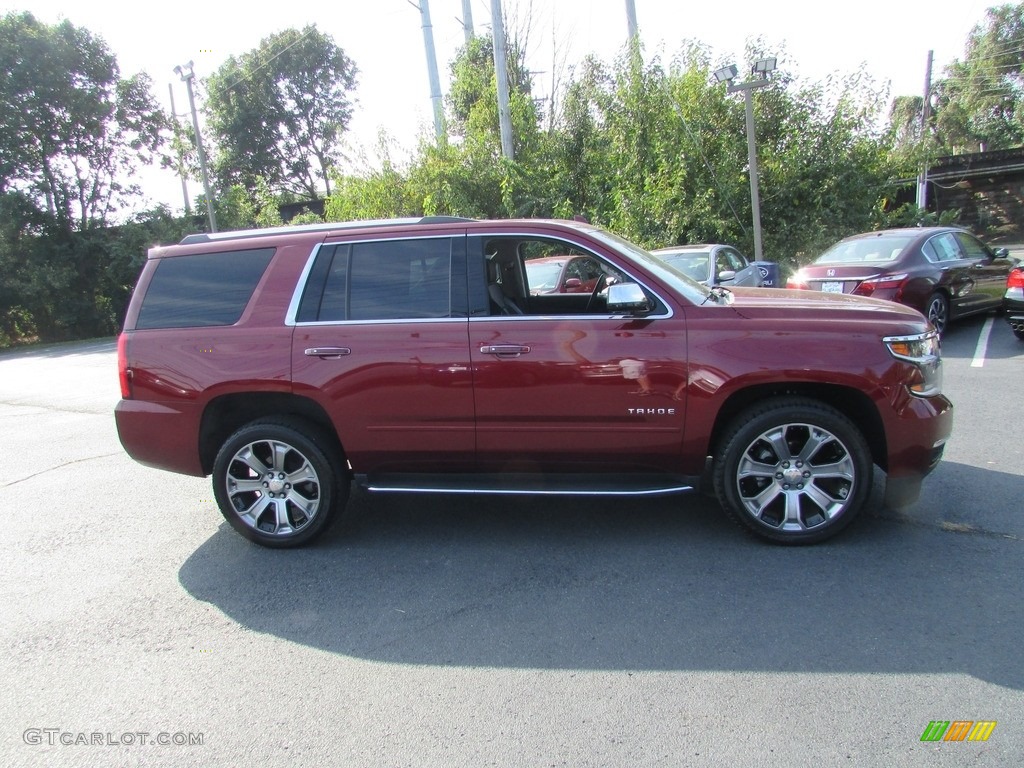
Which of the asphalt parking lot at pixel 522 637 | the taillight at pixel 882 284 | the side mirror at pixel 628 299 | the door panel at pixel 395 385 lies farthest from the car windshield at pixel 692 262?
the door panel at pixel 395 385

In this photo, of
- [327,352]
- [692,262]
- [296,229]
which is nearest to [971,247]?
[692,262]

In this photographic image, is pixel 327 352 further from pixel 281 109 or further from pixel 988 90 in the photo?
pixel 988 90

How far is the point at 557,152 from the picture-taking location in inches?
751

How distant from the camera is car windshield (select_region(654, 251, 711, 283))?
9.94m

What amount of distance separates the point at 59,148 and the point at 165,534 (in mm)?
31202

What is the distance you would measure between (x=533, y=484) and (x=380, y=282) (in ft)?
4.96

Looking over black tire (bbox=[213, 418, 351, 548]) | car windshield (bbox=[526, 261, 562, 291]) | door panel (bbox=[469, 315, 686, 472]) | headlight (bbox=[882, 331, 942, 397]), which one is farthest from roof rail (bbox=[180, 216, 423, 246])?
car windshield (bbox=[526, 261, 562, 291])

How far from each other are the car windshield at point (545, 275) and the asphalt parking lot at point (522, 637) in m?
3.83

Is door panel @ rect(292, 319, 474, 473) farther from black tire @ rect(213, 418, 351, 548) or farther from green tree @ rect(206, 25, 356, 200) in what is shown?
green tree @ rect(206, 25, 356, 200)

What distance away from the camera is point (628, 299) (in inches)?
156

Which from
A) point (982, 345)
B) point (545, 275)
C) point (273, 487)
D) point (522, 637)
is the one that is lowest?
point (522, 637)

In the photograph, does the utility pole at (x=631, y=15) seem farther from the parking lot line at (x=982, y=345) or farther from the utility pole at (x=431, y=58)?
the parking lot line at (x=982, y=345)

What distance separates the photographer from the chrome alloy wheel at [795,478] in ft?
13.0

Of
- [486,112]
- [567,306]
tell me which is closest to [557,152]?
[486,112]
